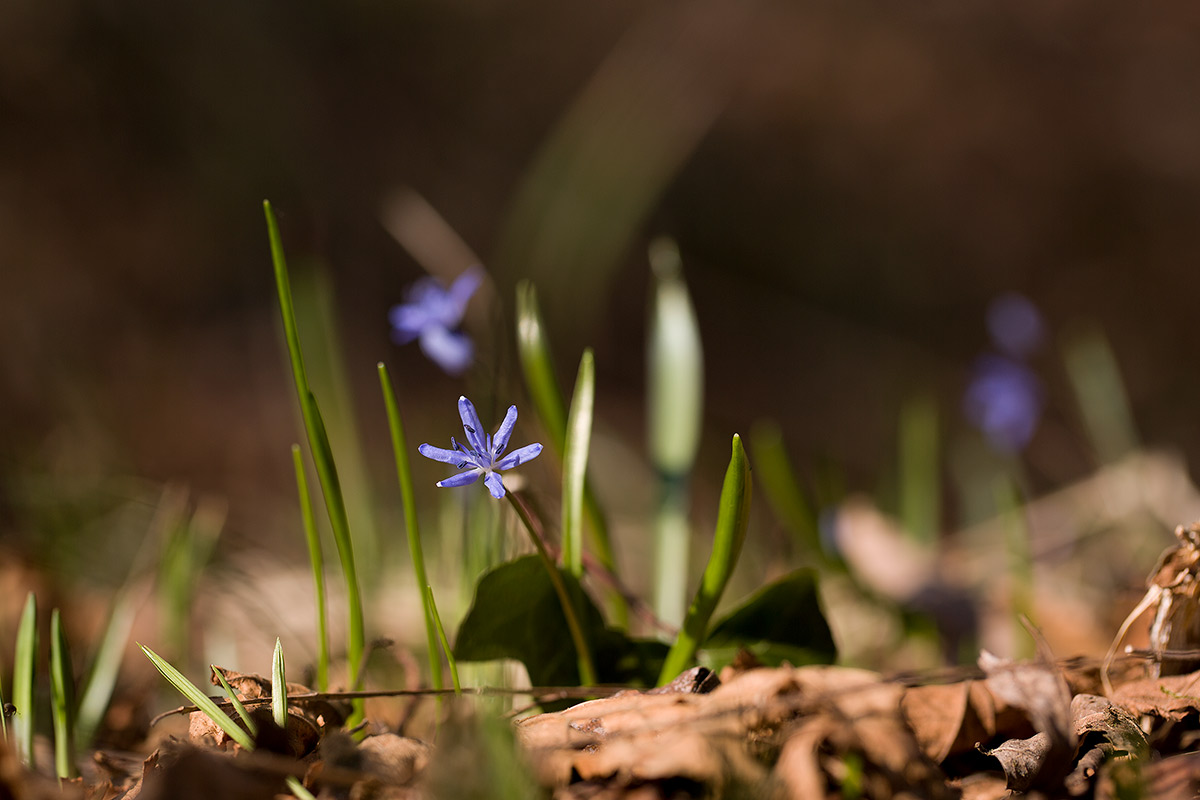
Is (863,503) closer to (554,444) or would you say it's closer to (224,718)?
(554,444)

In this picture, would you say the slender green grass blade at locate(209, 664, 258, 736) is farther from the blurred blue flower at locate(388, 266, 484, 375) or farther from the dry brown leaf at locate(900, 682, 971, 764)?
the dry brown leaf at locate(900, 682, 971, 764)

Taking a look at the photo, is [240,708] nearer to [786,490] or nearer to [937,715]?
[937,715]

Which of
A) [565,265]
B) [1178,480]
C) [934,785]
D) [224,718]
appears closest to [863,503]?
[1178,480]

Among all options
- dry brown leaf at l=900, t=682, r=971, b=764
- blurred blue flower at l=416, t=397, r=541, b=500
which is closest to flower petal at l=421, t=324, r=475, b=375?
blurred blue flower at l=416, t=397, r=541, b=500

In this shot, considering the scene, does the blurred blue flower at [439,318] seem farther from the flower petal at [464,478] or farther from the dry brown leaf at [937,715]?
the dry brown leaf at [937,715]

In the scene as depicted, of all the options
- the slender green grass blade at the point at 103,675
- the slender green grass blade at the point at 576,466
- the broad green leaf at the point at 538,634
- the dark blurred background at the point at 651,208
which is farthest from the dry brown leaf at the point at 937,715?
the dark blurred background at the point at 651,208
